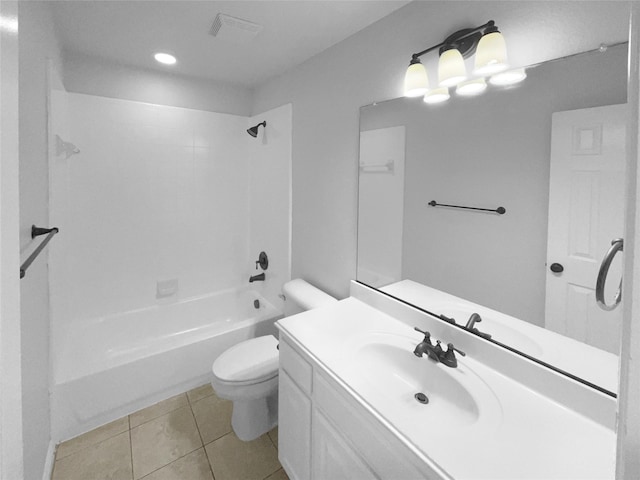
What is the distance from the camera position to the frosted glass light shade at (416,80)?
1304mm

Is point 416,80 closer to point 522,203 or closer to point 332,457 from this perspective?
point 522,203

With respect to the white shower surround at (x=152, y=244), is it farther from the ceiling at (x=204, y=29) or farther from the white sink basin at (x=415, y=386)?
the white sink basin at (x=415, y=386)

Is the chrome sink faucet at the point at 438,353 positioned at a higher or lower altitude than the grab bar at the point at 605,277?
lower

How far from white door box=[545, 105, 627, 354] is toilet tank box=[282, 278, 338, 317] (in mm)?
1134

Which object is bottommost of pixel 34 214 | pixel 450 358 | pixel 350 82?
pixel 450 358

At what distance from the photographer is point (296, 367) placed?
1289mm

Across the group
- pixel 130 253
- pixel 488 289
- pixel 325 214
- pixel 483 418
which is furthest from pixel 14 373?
pixel 130 253

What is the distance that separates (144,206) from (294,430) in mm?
2127

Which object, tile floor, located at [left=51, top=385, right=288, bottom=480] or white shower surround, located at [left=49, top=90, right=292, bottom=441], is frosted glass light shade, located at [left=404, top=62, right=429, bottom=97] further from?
tile floor, located at [left=51, top=385, right=288, bottom=480]

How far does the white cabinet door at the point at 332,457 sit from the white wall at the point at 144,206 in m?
1.79

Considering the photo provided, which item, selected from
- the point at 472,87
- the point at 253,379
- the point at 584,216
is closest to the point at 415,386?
the point at 584,216

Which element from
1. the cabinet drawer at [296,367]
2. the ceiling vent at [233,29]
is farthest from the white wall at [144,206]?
the cabinet drawer at [296,367]

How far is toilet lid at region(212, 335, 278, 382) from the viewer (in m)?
1.67

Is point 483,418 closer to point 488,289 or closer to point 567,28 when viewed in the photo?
point 488,289
